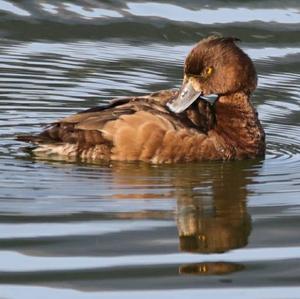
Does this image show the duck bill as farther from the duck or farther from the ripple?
the ripple

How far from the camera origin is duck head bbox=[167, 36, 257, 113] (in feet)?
37.8

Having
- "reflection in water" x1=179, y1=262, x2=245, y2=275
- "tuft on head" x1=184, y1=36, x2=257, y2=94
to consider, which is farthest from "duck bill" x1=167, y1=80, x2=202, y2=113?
"reflection in water" x1=179, y1=262, x2=245, y2=275

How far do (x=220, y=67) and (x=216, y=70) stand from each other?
0.04m

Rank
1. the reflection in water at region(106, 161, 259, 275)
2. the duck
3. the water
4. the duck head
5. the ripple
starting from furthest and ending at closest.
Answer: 1. the ripple
2. the duck head
3. the duck
4. the reflection in water at region(106, 161, 259, 275)
5. the water

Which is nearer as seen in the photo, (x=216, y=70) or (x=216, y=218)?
(x=216, y=218)

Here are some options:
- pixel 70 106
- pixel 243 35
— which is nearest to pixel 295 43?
pixel 243 35

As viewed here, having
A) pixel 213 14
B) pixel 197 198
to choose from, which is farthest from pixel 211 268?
pixel 213 14

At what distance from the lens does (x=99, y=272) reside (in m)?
8.14

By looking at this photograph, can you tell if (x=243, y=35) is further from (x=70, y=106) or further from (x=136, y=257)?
(x=136, y=257)

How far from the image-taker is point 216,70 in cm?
1159

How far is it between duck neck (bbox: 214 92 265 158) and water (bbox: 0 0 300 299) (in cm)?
19

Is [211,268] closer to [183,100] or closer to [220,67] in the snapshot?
[183,100]

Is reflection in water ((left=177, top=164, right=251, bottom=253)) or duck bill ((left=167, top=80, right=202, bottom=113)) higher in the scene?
duck bill ((left=167, top=80, right=202, bottom=113))

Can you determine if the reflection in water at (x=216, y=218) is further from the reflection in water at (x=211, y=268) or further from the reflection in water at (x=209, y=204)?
the reflection in water at (x=211, y=268)
